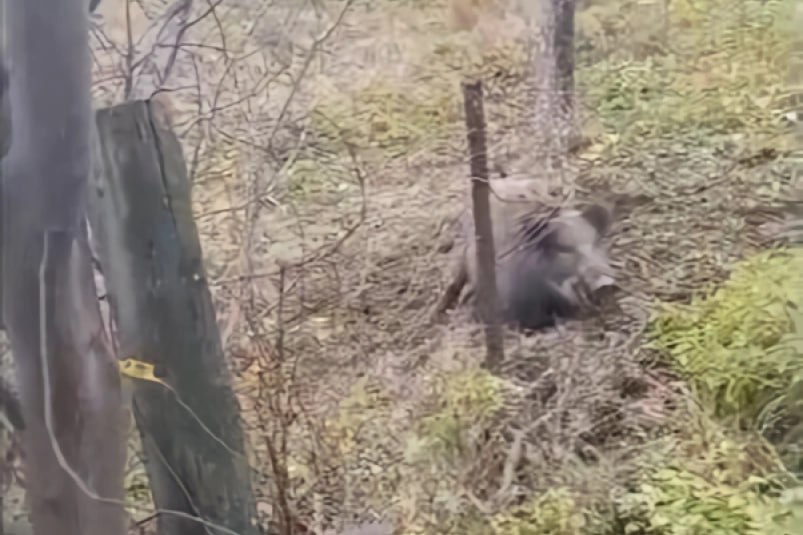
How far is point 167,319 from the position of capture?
2.38 ft

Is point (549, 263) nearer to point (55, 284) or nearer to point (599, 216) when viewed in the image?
point (599, 216)

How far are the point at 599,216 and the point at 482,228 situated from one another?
130 millimetres

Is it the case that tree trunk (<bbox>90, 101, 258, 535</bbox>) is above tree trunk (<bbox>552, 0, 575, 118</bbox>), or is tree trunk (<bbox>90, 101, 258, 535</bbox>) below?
below

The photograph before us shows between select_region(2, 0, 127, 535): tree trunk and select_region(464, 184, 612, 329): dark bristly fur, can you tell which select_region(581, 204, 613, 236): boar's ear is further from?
select_region(2, 0, 127, 535): tree trunk

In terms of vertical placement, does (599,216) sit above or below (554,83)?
below

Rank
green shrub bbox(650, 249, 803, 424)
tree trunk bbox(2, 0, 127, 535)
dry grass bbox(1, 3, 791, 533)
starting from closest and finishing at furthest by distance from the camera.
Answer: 1. tree trunk bbox(2, 0, 127, 535)
2. dry grass bbox(1, 3, 791, 533)
3. green shrub bbox(650, 249, 803, 424)

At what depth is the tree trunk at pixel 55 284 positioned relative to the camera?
63cm

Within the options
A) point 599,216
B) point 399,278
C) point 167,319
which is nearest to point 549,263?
point 599,216

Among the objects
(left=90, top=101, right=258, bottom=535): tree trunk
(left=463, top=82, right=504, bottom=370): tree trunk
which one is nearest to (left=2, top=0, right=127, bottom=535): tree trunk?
(left=90, top=101, right=258, bottom=535): tree trunk

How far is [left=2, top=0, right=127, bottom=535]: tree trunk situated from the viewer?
630 mm

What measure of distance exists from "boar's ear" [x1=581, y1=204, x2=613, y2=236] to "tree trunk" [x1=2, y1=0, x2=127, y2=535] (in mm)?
512

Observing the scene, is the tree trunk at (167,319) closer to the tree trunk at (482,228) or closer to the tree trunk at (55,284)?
the tree trunk at (55,284)

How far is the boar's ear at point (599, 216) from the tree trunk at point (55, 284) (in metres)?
0.51

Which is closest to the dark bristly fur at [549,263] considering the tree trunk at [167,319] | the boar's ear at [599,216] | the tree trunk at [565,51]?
the boar's ear at [599,216]
